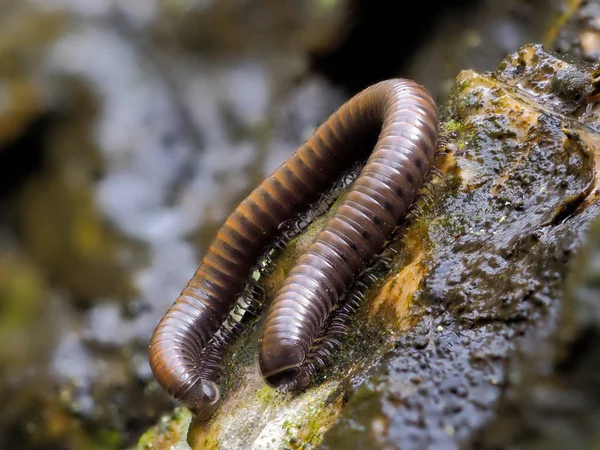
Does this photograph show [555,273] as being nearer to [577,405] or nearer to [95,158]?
[577,405]

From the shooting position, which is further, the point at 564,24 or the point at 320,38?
the point at 320,38

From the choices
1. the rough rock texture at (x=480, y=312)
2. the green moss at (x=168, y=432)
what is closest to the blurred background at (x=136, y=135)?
the green moss at (x=168, y=432)

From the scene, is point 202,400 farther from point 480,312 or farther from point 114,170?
point 114,170

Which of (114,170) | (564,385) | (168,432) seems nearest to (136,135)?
(114,170)

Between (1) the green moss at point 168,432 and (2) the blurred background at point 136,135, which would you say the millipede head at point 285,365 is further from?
(2) the blurred background at point 136,135

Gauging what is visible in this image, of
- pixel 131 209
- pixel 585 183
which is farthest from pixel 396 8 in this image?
pixel 585 183
